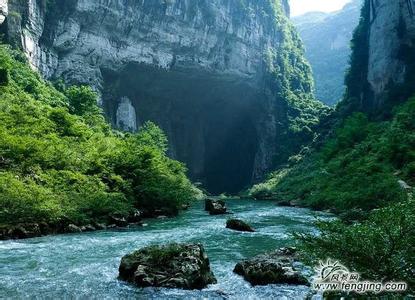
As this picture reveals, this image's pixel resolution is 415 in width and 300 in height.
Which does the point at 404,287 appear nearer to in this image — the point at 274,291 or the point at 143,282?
the point at 274,291

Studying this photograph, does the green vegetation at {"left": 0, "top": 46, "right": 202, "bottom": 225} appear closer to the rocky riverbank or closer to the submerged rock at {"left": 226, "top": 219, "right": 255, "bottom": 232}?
the rocky riverbank

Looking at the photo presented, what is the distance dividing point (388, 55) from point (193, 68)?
32060mm

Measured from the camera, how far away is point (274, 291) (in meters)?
11.1

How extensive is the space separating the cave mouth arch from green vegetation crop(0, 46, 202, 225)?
33.1 metres

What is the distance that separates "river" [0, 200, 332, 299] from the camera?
10.6 meters

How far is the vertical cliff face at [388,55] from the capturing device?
173 feet

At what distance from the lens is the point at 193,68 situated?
237 feet

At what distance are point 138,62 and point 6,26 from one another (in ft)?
76.3

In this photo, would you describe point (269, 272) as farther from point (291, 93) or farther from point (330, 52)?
point (330, 52)

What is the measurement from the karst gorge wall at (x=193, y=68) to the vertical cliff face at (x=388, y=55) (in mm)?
21699

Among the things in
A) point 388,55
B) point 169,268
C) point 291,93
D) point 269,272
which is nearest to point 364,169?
point 269,272

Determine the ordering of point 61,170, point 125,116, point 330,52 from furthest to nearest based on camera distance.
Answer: point 330,52
point 125,116
point 61,170

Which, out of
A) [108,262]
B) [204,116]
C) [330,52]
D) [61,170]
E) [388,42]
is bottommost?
[108,262]

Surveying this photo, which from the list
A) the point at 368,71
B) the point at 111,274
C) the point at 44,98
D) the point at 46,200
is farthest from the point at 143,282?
the point at 368,71
